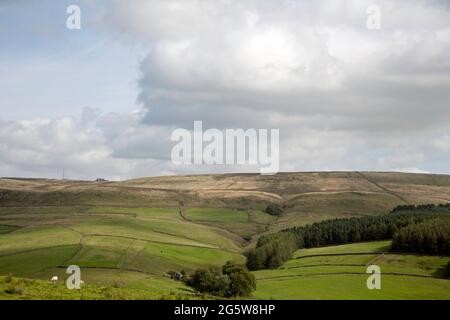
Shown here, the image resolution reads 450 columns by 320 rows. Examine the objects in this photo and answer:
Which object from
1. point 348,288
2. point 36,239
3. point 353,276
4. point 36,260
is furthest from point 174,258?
point 348,288

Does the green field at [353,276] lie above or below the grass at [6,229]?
below

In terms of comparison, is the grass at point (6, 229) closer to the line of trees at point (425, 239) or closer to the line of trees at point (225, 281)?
the line of trees at point (225, 281)

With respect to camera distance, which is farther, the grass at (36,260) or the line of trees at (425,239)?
the line of trees at (425,239)

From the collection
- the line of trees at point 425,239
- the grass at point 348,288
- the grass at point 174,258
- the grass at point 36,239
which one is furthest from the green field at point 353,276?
the grass at point 36,239

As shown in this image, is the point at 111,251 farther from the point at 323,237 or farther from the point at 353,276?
the point at 323,237

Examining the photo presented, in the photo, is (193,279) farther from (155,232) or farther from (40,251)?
(155,232)

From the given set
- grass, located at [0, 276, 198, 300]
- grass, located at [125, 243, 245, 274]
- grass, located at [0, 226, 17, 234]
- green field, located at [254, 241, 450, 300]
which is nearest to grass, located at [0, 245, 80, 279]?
grass, located at [125, 243, 245, 274]
